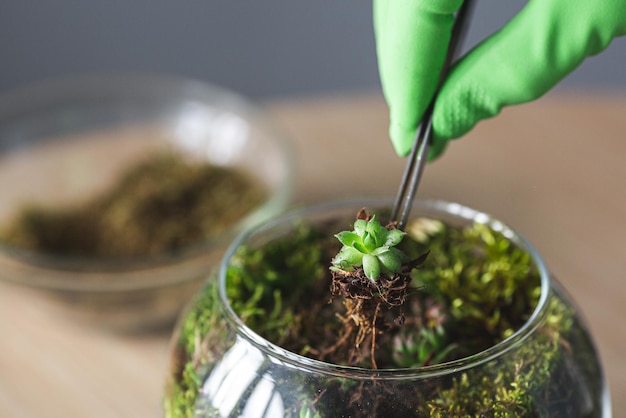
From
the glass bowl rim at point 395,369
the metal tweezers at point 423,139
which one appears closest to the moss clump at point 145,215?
the glass bowl rim at point 395,369

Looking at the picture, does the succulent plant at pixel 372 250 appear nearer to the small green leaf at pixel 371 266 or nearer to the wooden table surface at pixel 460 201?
the small green leaf at pixel 371 266

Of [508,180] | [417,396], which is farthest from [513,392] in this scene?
[508,180]

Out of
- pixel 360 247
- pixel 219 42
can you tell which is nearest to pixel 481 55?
pixel 360 247

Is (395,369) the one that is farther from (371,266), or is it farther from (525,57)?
(525,57)

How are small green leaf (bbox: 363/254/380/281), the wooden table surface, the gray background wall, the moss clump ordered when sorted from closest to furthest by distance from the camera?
1. small green leaf (bbox: 363/254/380/281)
2. the wooden table surface
3. the moss clump
4. the gray background wall

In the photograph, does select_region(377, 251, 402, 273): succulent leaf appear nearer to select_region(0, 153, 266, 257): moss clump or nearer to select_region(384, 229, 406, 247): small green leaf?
select_region(384, 229, 406, 247): small green leaf

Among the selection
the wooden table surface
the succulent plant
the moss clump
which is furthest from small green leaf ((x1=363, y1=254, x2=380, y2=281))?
the moss clump
